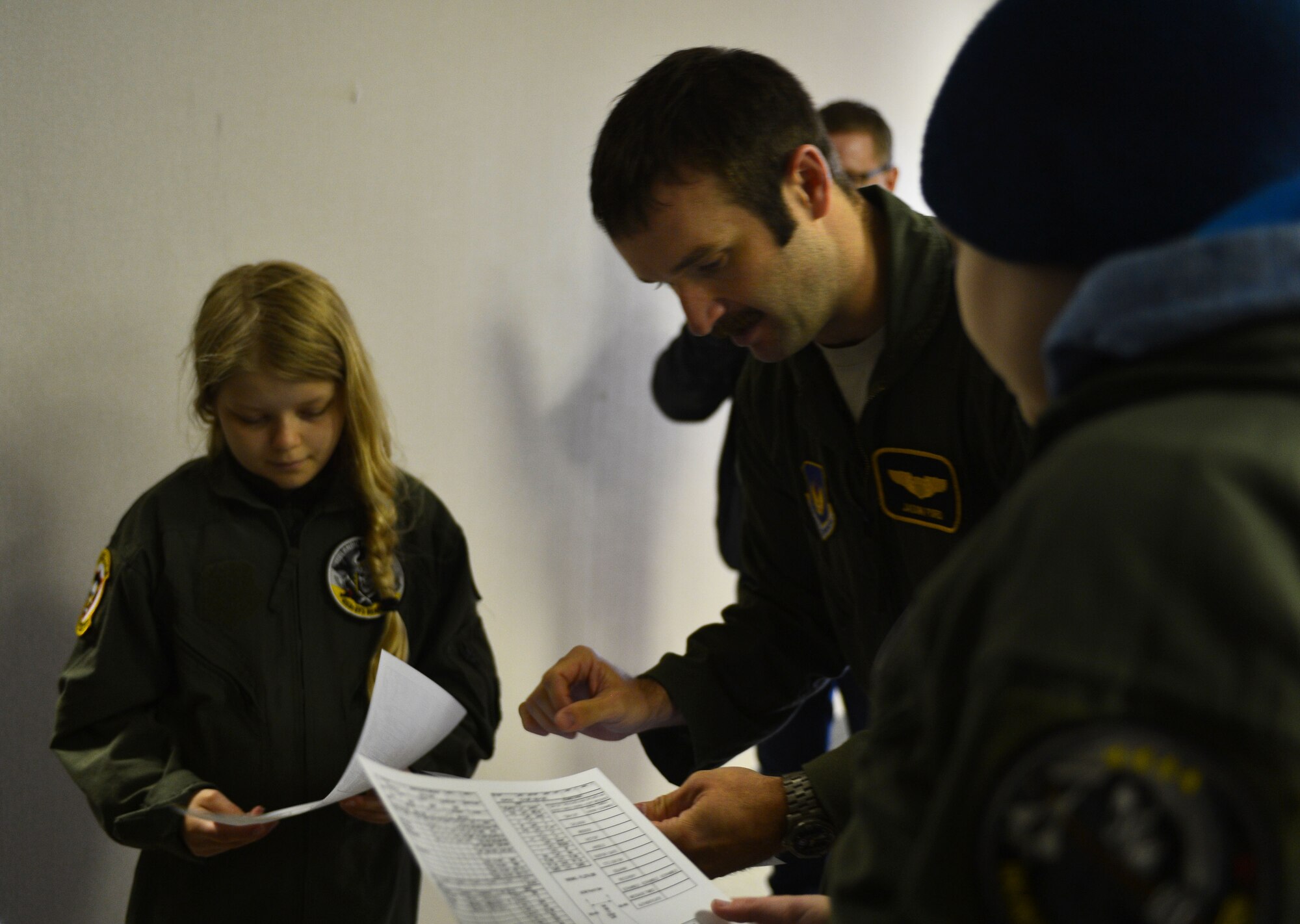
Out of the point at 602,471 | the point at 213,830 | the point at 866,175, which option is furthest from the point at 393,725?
the point at 866,175

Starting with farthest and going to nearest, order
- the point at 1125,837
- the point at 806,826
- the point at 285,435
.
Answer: the point at 285,435
the point at 806,826
the point at 1125,837

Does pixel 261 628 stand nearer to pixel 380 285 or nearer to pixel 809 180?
pixel 380 285

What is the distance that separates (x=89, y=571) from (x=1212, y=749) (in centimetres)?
158

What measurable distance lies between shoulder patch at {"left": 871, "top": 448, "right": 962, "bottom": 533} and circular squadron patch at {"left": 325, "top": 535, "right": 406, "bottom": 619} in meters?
0.69

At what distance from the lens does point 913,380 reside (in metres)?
1.11

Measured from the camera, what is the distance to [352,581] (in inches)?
55.4

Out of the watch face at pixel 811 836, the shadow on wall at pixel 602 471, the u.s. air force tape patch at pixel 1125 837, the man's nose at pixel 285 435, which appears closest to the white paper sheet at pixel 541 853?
the watch face at pixel 811 836

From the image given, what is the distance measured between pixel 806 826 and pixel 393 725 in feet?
1.43

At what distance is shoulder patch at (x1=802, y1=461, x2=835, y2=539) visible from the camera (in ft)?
3.98

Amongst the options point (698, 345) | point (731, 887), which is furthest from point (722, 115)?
point (731, 887)

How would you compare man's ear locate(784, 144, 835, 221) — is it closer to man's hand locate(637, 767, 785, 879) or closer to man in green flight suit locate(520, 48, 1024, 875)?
man in green flight suit locate(520, 48, 1024, 875)

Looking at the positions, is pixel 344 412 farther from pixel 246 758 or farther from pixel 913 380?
pixel 913 380

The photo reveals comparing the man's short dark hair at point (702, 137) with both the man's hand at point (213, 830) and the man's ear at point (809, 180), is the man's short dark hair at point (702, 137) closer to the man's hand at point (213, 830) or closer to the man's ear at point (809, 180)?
the man's ear at point (809, 180)

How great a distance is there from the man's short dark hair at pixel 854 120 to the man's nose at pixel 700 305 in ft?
3.77
